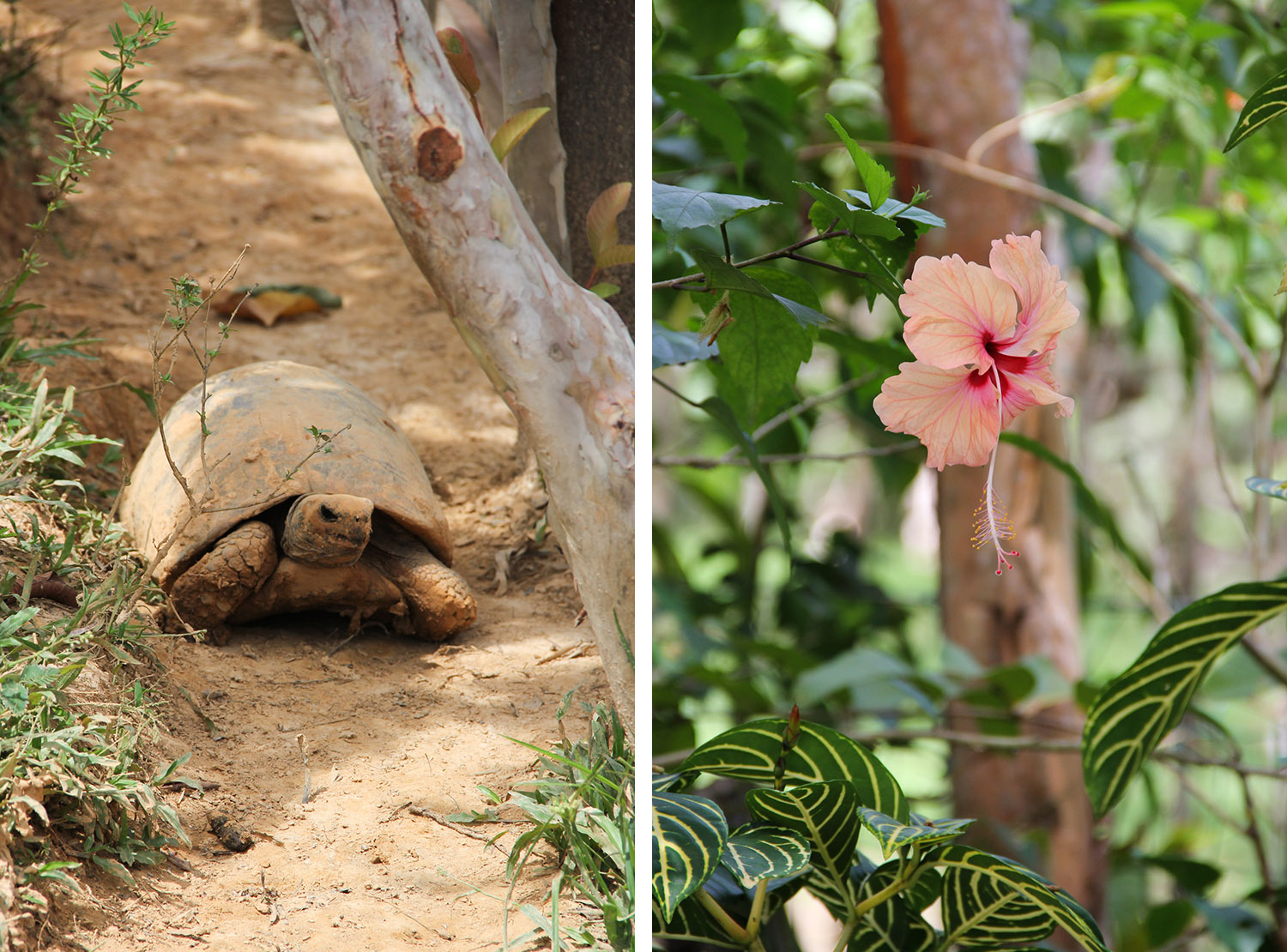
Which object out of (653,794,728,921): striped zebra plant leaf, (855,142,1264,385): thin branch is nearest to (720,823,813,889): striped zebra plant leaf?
(653,794,728,921): striped zebra plant leaf

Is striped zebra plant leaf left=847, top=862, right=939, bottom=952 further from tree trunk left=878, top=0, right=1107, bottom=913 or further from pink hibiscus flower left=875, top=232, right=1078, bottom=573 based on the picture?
tree trunk left=878, top=0, right=1107, bottom=913

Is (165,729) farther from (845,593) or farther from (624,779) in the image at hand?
(845,593)

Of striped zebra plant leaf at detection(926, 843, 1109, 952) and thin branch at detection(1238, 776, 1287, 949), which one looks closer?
striped zebra plant leaf at detection(926, 843, 1109, 952)

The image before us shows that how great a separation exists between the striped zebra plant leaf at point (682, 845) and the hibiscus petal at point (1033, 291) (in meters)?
0.26

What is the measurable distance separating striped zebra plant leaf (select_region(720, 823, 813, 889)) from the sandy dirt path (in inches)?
3.8

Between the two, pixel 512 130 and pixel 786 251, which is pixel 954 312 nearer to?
pixel 786 251

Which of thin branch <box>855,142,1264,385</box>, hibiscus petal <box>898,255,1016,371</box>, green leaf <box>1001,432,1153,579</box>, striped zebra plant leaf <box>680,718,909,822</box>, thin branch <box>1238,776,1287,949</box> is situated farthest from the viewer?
thin branch <box>855,142,1264,385</box>

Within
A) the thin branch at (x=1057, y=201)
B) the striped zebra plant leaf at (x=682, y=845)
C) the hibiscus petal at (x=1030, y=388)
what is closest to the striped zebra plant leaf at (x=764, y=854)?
the striped zebra plant leaf at (x=682, y=845)

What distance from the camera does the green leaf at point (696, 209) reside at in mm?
441

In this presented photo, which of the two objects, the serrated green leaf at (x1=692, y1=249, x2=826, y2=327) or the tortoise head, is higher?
the serrated green leaf at (x1=692, y1=249, x2=826, y2=327)

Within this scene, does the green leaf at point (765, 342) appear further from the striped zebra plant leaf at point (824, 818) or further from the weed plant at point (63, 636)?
the weed plant at point (63, 636)

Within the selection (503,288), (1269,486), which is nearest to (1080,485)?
(1269,486)

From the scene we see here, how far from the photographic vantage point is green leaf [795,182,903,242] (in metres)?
0.43

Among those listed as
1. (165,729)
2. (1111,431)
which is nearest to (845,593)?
(165,729)
